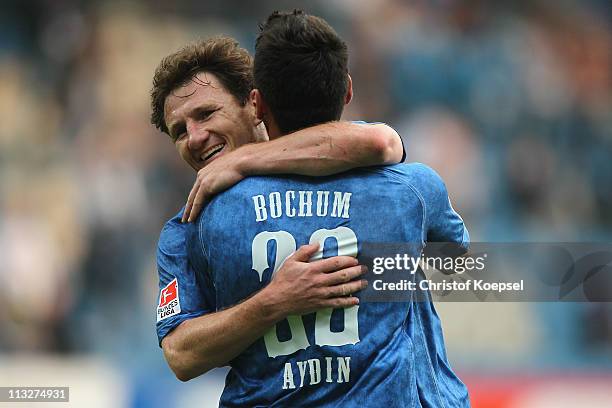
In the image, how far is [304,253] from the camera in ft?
9.41

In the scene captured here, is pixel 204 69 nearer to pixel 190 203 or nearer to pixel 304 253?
pixel 190 203

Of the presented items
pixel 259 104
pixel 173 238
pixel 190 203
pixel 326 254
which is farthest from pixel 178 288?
pixel 259 104

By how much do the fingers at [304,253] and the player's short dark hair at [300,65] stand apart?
0.41 meters

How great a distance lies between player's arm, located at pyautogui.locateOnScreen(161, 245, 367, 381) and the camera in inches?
112

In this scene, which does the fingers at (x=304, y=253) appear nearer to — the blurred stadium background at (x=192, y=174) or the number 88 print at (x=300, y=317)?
the number 88 print at (x=300, y=317)

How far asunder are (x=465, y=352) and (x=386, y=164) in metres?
5.78

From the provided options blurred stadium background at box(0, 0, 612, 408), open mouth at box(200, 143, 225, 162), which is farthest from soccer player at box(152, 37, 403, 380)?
blurred stadium background at box(0, 0, 612, 408)

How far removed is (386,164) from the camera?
3.01 m

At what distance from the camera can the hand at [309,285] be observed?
9.31 feet

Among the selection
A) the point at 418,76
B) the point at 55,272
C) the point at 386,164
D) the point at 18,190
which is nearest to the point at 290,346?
the point at 386,164

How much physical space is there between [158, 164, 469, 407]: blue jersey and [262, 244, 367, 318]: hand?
4cm

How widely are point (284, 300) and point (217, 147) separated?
37.6 inches

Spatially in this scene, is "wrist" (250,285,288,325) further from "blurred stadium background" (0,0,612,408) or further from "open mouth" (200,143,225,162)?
"blurred stadium background" (0,0,612,408)

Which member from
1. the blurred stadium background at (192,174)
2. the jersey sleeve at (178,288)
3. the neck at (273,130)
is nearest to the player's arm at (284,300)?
the jersey sleeve at (178,288)
